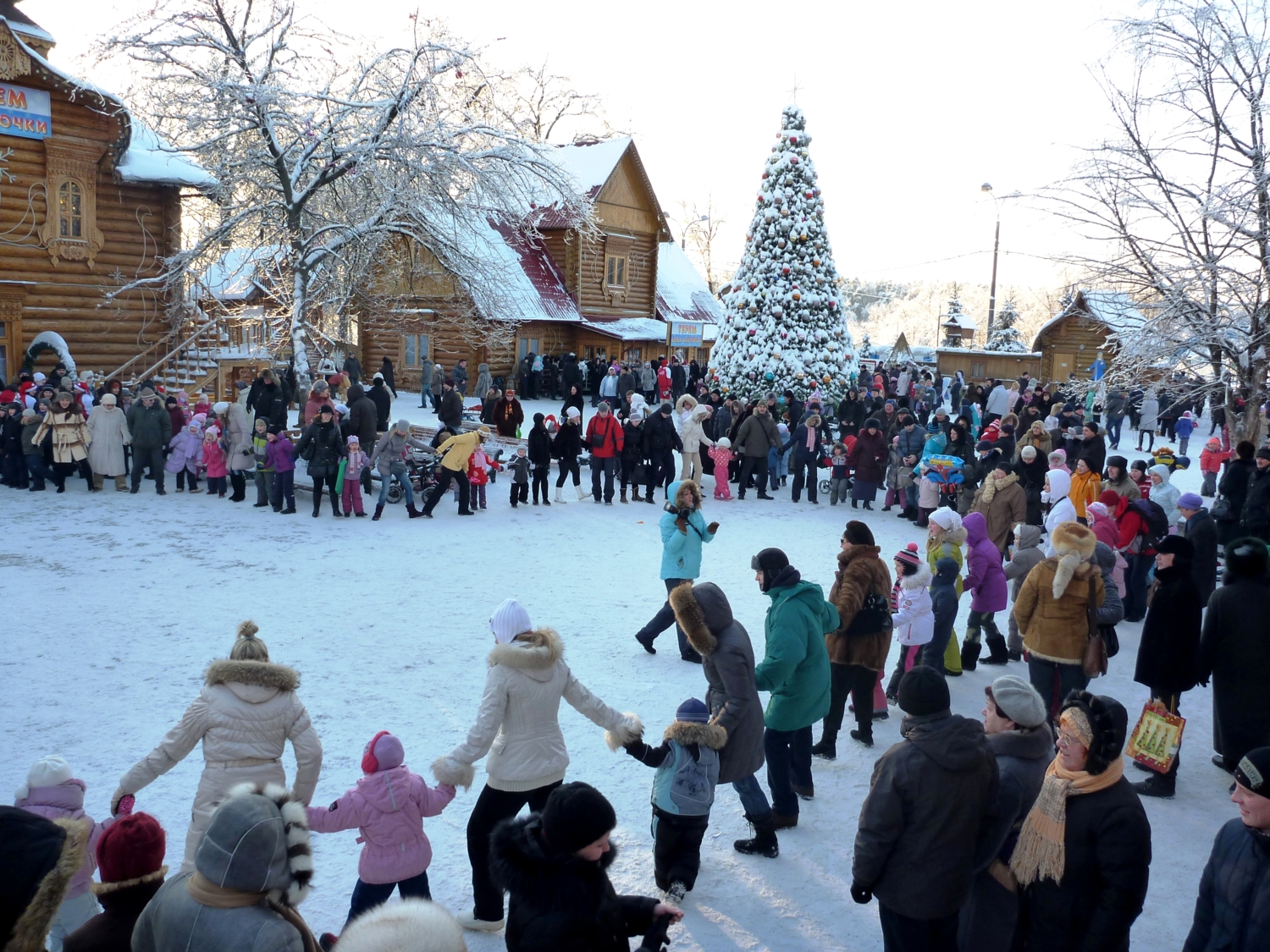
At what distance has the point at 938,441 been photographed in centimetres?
1430

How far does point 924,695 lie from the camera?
11.8 feet

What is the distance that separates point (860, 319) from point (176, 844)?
88503 millimetres

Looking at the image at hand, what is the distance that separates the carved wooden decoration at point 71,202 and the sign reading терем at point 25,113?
1.00 ft

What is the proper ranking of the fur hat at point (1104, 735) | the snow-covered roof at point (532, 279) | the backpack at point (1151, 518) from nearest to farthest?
the fur hat at point (1104, 735) < the backpack at point (1151, 518) < the snow-covered roof at point (532, 279)

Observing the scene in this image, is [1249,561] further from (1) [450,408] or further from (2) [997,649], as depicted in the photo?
(1) [450,408]

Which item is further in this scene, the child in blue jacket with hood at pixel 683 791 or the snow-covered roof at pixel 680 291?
the snow-covered roof at pixel 680 291

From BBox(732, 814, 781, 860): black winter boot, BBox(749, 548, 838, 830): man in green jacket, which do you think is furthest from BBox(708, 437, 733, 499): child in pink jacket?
BBox(732, 814, 781, 860): black winter boot

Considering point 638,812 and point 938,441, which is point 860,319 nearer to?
point 938,441

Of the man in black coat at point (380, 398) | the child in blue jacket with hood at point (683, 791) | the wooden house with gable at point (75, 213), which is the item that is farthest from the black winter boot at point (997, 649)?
the wooden house with gable at point (75, 213)

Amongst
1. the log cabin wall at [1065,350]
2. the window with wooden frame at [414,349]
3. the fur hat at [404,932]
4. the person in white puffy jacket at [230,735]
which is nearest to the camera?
the fur hat at [404,932]

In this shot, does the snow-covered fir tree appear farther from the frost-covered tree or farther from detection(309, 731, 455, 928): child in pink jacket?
detection(309, 731, 455, 928): child in pink jacket

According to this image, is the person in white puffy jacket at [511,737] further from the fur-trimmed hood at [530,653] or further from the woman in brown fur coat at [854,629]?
the woman in brown fur coat at [854,629]

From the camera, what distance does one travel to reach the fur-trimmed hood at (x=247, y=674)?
4.20 m

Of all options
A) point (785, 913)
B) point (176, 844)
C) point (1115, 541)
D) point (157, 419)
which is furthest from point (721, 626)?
point (157, 419)
